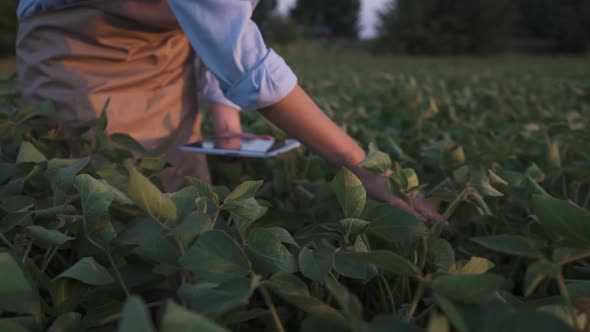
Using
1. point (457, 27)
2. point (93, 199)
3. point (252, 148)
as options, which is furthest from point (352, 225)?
point (457, 27)

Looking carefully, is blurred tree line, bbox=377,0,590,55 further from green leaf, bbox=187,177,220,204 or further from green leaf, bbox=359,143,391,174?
green leaf, bbox=187,177,220,204

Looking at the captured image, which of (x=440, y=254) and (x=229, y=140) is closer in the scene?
(x=440, y=254)

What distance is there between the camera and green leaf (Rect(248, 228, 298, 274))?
0.50 meters

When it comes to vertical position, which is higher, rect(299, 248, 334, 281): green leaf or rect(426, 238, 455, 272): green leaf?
rect(299, 248, 334, 281): green leaf

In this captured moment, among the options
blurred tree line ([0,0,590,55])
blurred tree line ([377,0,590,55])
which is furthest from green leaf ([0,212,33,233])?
blurred tree line ([377,0,590,55])

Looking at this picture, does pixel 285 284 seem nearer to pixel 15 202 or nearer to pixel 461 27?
pixel 15 202

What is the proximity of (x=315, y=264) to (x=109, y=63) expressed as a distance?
0.84 metres

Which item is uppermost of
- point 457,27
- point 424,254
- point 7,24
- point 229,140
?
point 424,254

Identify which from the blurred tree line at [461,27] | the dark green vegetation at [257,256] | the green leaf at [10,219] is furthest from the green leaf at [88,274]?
the blurred tree line at [461,27]

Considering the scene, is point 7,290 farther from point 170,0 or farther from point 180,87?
point 180,87

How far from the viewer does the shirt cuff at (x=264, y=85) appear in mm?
764

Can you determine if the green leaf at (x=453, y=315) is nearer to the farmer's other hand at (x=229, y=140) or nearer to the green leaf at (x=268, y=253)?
the green leaf at (x=268, y=253)

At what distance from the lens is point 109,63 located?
1155 millimetres

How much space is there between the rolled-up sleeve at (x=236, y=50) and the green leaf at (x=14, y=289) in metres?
0.42
